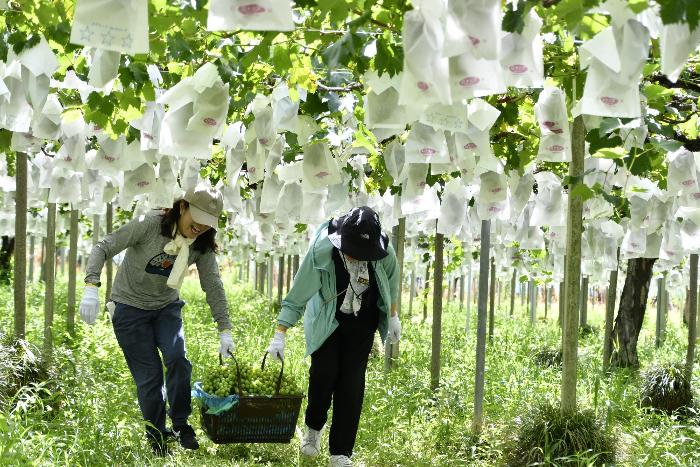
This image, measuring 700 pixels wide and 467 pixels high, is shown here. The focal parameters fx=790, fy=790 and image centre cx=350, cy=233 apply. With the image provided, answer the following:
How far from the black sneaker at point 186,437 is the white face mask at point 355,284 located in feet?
3.91

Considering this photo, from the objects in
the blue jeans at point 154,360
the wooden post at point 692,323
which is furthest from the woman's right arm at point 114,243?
the wooden post at point 692,323

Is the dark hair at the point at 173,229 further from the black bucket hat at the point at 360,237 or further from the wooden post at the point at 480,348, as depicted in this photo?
the wooden post at the point at 480,348

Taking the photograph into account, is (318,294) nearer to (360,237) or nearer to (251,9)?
(360,237)

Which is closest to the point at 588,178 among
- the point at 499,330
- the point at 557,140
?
the point at 557,140

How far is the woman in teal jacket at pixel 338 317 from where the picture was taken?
4.75 m

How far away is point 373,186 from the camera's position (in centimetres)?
686

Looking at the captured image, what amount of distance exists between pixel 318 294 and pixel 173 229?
3.19ft

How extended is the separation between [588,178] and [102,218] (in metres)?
17.2

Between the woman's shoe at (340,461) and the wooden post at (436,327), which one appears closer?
the woman's shoe at (340,461)

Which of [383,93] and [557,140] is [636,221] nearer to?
[557,140]

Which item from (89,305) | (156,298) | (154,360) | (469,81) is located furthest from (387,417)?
(469,81)

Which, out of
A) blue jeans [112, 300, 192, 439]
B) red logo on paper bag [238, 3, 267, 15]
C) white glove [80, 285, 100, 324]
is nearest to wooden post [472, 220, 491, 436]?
blue jeans [112, 300, 192, 439]

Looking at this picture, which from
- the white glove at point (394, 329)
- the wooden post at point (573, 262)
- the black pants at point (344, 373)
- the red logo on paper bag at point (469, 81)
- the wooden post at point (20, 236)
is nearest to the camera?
the red logo on paper bag at point (469, 81)

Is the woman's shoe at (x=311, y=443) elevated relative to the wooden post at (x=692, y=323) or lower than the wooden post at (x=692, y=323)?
lower
